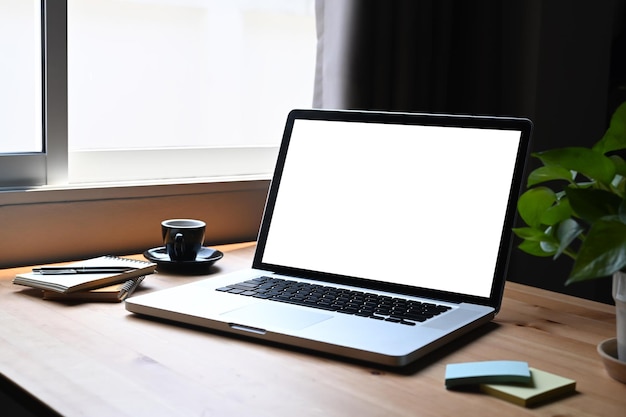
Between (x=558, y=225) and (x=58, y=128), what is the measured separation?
0.99 meters

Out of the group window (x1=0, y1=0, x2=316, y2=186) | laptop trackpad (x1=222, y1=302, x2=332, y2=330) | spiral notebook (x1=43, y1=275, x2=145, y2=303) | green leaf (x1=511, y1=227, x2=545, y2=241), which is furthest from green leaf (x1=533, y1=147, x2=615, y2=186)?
window (x1=0, y1=0, x2=316, y2=186)

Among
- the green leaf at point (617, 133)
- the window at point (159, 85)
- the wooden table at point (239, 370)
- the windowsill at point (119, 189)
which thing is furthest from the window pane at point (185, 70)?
the green leaf at point (617, 133)

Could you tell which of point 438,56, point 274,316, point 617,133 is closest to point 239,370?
point 274,316

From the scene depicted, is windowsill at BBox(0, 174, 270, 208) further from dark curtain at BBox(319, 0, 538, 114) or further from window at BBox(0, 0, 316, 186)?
dark curtain at BBox(319, 0, 538, 114)

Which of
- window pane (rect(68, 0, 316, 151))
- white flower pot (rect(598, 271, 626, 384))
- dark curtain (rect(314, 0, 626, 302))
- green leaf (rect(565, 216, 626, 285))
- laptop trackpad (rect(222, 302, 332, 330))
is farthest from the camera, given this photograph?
dark curtain (rect(314, 0, 626, 302))

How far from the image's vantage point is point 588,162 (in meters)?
0.88

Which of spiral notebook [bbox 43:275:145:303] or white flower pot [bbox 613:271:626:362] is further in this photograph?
spiral notebook [bbox 43:275:145:303]

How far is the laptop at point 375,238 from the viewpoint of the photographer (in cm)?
105

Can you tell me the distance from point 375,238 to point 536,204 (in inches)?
12.9

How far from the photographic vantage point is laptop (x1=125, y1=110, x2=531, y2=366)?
1053mm

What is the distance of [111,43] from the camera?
66.2 inches

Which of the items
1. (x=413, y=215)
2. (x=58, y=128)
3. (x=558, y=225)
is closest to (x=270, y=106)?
(x=58, y=128)

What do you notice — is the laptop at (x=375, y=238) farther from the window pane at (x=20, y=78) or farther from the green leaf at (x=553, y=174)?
the window pane at (x=20, y=78)

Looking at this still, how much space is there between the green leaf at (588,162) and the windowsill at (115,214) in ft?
2.96
